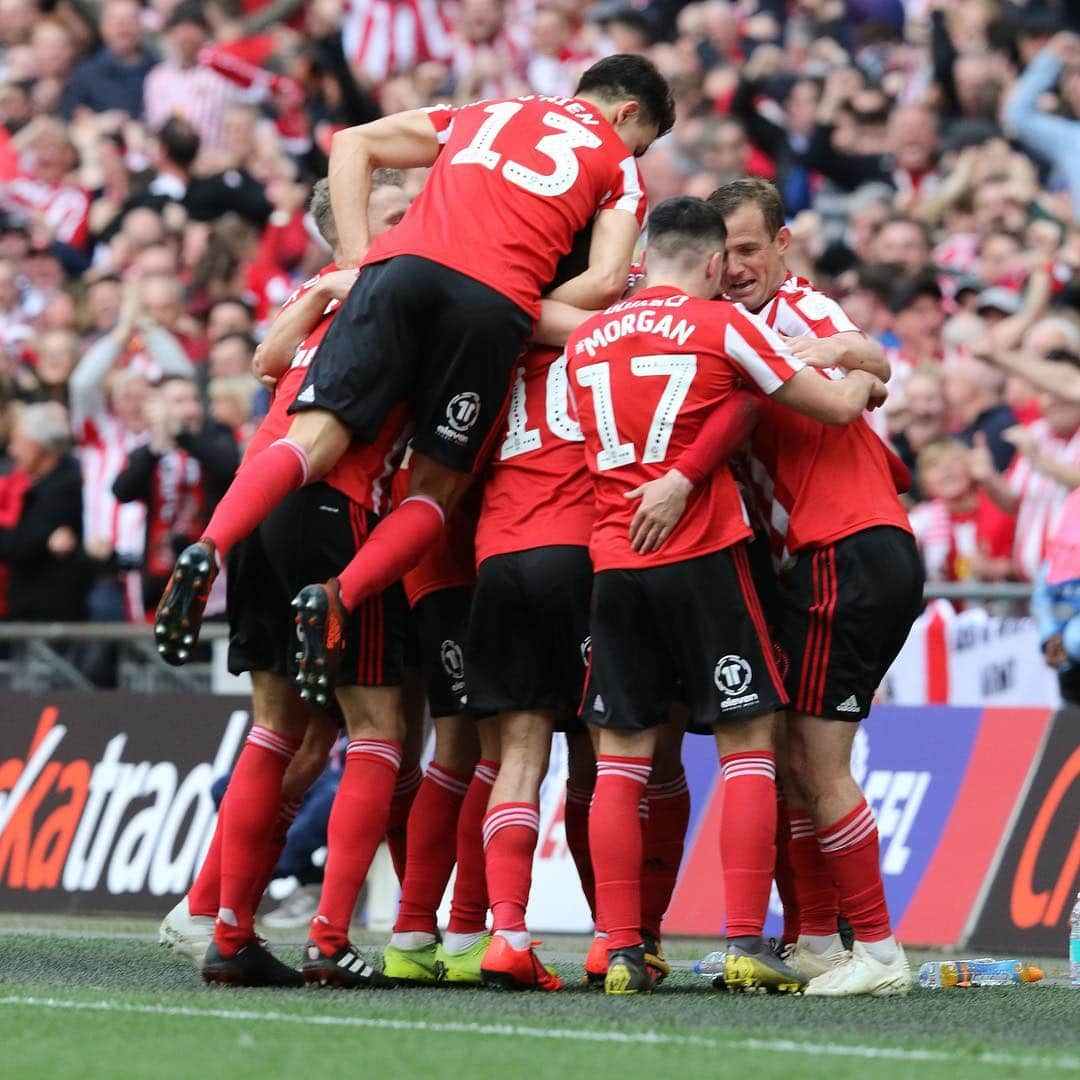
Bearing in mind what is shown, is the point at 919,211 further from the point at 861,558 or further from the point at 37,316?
the point at 861,558

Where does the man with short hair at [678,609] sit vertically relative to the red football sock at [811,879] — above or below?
above

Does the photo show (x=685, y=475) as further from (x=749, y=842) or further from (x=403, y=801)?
(x=403, y=801)

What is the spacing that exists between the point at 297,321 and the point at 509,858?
5.98 feet

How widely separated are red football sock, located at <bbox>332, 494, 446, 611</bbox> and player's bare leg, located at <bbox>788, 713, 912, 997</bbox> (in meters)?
1.23

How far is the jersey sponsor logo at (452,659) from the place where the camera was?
7.21 m

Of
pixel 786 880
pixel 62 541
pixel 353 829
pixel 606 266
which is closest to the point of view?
pixel 353 829

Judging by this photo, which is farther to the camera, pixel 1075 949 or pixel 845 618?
pixel 1075 949

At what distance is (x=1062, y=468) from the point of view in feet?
35.2

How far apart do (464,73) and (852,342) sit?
11.1m

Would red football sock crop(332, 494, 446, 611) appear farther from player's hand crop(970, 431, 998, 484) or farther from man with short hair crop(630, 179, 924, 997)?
player's hand crop(970, 431, 998, 484)

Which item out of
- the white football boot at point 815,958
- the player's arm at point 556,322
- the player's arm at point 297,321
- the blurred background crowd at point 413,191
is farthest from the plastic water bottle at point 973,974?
the blurred background crowd at point 413,191

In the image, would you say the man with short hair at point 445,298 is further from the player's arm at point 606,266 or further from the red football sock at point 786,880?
the red football sock at point 786,880

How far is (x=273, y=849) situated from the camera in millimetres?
7301

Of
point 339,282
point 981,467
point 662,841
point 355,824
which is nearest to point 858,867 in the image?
point 662,841
